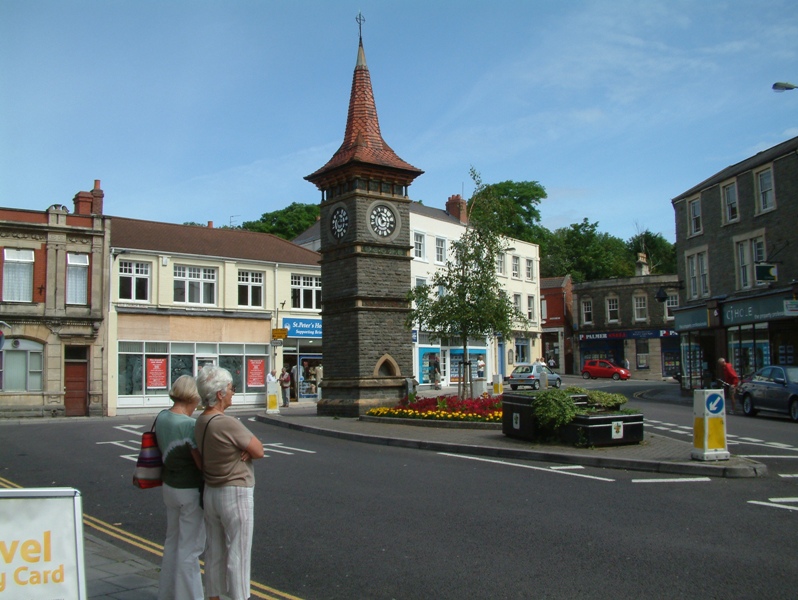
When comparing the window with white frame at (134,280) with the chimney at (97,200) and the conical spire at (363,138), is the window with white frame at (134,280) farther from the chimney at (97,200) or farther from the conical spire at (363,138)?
the conical spire at (363,138)

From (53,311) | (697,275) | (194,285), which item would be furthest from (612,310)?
(53,311)

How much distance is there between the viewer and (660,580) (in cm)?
635

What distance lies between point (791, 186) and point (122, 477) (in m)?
27.1

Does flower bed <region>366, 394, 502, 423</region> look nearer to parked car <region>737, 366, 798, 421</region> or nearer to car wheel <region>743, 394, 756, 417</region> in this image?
parked car <region>737, 366, 798, 421</region>

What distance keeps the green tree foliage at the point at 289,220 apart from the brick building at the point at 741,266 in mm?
34570

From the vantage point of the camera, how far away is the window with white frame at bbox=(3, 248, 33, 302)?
31.3 metres

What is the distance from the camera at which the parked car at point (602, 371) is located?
186 ft

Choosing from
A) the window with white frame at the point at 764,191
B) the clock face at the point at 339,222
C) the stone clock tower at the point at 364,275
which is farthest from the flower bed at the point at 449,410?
the window with white frame at the point at 764,191

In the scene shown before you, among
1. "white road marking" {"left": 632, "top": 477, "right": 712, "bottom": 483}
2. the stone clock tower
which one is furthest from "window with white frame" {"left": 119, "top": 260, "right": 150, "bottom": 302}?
"white road marking" {"left": 632, "top": 477, "right": 712, "bottom": 483}

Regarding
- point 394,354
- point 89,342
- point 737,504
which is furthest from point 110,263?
point 737,504

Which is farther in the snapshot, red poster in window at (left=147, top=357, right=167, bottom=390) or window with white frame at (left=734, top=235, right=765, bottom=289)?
red poster in window at (left=147, top=357, right=167, bottom=390)

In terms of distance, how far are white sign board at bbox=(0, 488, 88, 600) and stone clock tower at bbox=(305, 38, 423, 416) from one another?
19.2 m

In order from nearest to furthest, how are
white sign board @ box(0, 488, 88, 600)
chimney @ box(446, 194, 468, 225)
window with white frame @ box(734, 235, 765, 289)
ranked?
white sign board @ box(0, 488, 88, 600), window with white frame @ box(734, 235, 765, 289), chimney @ box(446, 194, 468, 225)

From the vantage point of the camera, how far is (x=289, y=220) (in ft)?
218
